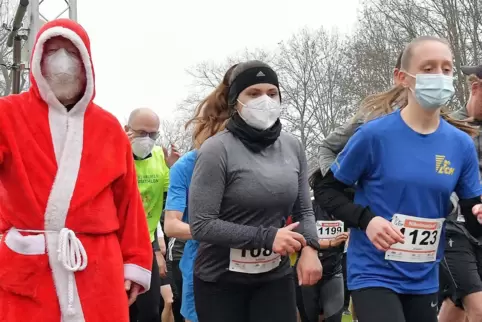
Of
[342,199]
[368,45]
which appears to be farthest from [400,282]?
[368,45]

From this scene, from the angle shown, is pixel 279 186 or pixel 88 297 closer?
pixel 88 297

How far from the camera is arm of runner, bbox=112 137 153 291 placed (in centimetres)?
334

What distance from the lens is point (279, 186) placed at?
3789 millimetres

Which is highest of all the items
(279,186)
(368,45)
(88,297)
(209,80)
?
(279,186)

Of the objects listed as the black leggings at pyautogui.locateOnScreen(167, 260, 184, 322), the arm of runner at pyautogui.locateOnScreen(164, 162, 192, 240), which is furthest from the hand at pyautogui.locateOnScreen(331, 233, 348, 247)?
the arm of runner at pyautogui.locateOnScreen(164, 162, 192, 240)

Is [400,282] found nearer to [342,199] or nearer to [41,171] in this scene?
[342,199]

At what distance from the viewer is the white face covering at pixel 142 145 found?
6168 millimetres

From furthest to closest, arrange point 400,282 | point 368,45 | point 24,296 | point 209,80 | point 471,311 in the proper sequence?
point 209,80, point 368,45, point 471,311, point 400,282, point 24,296

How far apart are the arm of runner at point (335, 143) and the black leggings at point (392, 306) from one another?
1261 millimetres

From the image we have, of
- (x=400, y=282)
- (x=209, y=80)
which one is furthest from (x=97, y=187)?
(x=209, y=80)

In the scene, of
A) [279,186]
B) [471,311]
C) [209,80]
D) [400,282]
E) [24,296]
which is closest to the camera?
[24,296]

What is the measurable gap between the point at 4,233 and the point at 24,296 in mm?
317

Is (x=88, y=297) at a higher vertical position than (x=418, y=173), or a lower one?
lower

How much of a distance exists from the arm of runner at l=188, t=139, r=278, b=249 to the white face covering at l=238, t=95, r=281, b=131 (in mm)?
248
